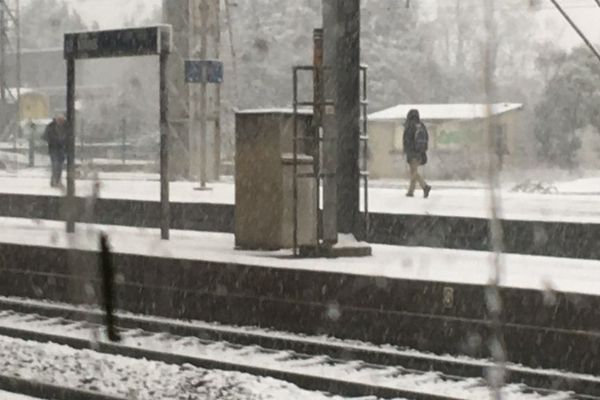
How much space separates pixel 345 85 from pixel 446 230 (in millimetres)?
4474

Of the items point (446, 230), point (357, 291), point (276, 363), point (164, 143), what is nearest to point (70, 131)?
point (164, 143)

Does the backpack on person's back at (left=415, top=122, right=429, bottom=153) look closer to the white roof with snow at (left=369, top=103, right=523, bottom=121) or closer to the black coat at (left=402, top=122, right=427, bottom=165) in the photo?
the black coat at (left=402, top=122, right=427, bottom=165)

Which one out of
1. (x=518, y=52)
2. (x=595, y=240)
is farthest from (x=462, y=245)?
(x=518, y=52)

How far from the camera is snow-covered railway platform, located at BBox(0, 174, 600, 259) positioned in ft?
50.2

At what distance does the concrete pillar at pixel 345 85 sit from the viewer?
1248cm

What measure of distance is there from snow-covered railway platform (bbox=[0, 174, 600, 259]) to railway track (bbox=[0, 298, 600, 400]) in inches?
47.1

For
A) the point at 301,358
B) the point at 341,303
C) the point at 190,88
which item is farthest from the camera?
the point at 190,88

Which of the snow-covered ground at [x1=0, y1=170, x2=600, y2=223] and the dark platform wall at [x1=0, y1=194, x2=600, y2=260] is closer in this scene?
the dark platform wall at [x1=0, y1=194, x2=600, y2=260]

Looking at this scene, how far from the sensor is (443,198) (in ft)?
97.7

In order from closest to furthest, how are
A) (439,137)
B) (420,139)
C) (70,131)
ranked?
(70,131), (420,139), (439,137)

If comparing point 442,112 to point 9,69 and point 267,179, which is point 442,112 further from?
point 9,69

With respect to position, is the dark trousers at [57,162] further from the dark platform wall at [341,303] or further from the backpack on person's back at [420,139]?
the dark platform wall at [341,303]

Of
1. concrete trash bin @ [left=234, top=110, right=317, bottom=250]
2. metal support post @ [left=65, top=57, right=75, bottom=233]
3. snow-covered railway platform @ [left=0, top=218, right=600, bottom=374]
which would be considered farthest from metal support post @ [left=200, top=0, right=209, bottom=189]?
concrete trash bin @ [left=234, top=110, right=317, bottom=250]

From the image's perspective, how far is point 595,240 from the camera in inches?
589
